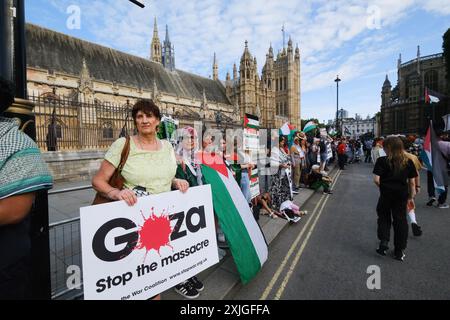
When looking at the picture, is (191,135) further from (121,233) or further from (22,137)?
(22,137)

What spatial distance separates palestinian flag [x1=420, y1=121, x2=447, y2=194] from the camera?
22.3 ft

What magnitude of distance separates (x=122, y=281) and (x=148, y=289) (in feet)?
0.95

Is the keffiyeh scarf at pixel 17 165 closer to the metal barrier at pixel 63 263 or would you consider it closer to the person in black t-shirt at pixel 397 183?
the metal barrier at pixel 63 263

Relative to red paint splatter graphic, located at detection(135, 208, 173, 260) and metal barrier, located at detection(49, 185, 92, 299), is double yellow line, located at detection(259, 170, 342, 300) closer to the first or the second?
red paint splatter graphic, located at detection(135, 208, 173, 260)

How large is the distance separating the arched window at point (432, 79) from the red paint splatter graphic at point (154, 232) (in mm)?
66311

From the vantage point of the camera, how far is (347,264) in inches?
148

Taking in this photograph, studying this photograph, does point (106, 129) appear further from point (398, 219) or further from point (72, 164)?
point (398, 219)

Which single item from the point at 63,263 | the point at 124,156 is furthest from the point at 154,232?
the point at 63,263

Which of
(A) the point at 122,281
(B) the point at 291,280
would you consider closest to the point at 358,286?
(B) the point at 291,280

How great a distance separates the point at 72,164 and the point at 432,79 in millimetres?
67518

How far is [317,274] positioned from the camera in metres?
3.50

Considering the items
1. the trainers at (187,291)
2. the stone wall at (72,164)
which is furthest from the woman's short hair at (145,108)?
the stone wall at (72,164)

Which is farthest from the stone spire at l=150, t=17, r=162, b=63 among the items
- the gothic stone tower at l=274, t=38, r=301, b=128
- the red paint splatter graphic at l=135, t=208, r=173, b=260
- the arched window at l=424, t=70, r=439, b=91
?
the arched window at l=424, t=70, r=439, b=91

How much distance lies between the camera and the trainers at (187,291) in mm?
2827
